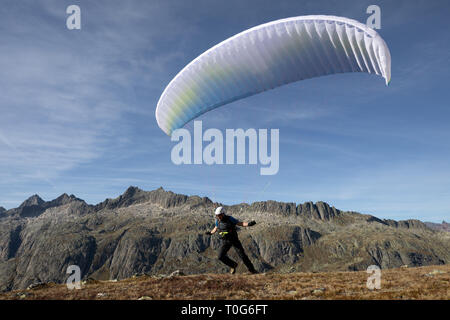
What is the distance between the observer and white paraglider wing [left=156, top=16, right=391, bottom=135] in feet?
50.0

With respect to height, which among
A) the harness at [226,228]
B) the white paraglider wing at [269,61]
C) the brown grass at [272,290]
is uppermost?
the white paraglider wing at [269,61]

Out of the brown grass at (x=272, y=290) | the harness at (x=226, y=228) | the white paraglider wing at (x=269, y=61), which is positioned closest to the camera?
the brown grass at (x=272, y=290)

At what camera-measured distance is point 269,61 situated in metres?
19.4

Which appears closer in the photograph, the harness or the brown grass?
the brown grass

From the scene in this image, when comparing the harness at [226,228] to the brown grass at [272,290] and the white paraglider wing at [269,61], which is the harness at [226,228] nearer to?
the brown grass at [272,290]

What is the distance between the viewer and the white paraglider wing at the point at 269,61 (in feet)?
50.0

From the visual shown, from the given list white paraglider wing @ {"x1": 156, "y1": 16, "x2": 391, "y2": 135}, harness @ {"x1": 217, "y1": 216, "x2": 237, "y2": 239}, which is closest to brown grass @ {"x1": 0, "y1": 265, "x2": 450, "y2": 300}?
harness @ {"x1": 217, "y1": 216, "x2": 237, "y2": 239}

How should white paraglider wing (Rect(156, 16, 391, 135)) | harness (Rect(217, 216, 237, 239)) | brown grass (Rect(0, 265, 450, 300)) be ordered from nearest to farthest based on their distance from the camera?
brown grass (Rect(0, 265, 450, 300)) < white paraglider wing (Rect(156, 16, 391, 135)) < harness (Rect(217, 216, 237, 239))

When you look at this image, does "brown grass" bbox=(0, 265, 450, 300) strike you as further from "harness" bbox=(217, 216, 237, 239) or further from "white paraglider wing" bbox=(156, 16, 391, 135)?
"white paraglider wing" bbox=(156, 16, 391, 135)

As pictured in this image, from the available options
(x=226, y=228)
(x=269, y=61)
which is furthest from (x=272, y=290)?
(x=269, y=61)

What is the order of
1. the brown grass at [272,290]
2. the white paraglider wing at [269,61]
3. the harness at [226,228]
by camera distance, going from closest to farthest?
1. the brown grass at [272,290]
2. the white paraglider wing at [269,61]
3. the harness at [226,228]

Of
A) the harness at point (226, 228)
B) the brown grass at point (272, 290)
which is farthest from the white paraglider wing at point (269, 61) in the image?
the harness at point (226, 228)
